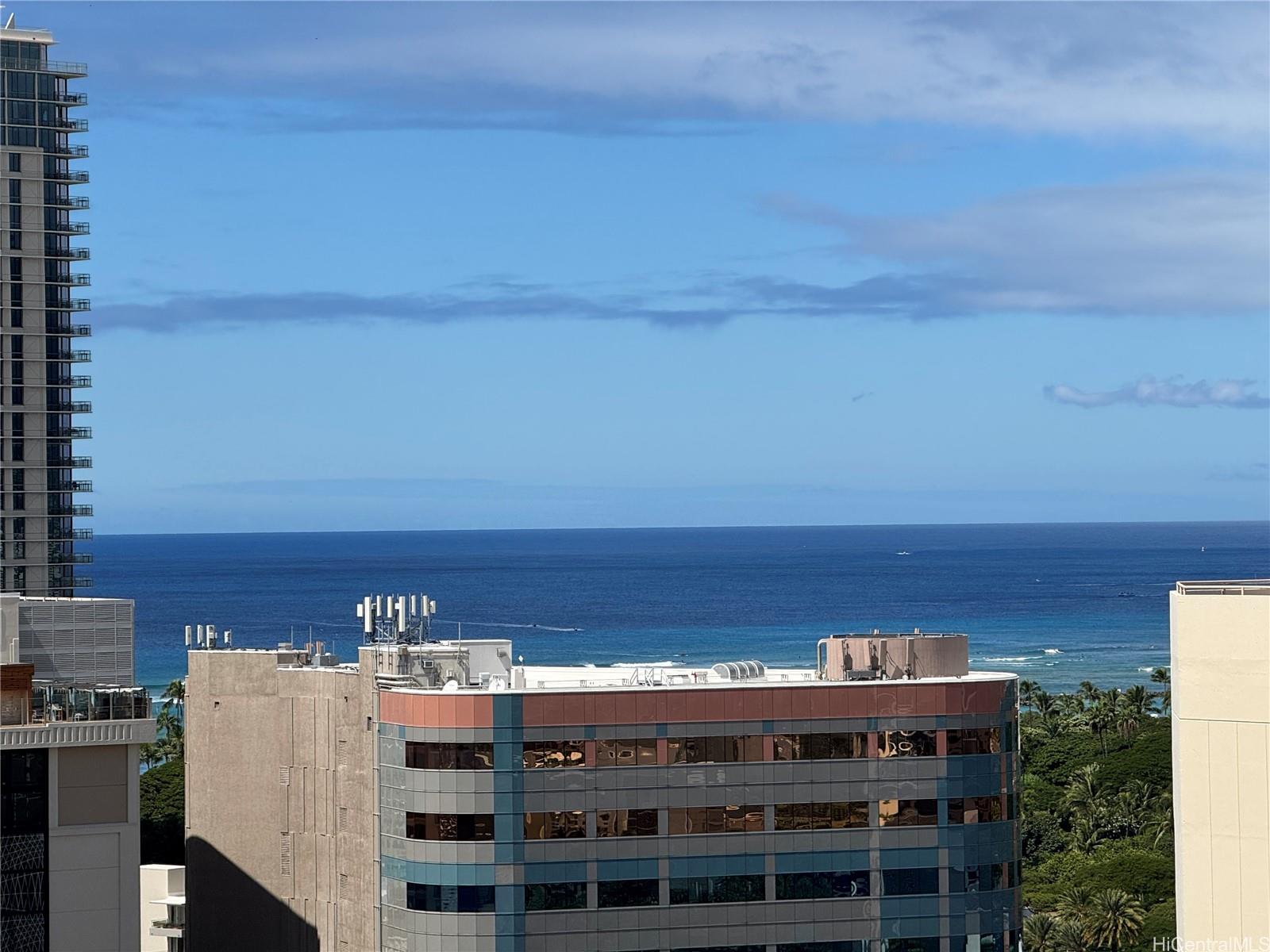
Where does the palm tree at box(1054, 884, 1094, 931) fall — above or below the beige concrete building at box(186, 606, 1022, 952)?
below

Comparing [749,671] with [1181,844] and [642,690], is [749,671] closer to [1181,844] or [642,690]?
Answer: [642,690]

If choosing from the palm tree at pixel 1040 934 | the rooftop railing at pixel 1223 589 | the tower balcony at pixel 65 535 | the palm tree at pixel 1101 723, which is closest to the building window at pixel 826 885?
the palm tree at pixel 1040 934

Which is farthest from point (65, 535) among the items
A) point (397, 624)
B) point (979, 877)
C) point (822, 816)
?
point (979, 877)

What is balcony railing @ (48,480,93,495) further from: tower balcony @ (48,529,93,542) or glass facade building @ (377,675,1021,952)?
glass facade building @ (377,675,1021,952)

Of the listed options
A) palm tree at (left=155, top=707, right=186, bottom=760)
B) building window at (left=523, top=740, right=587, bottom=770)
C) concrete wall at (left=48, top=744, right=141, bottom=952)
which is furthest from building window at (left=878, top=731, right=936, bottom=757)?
palm tree at (left=155, top=707, right=186, bottom=760)

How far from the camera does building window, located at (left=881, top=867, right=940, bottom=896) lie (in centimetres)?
7981

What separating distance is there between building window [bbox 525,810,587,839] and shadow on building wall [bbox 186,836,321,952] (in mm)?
17154

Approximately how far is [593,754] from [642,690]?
340 centimetres

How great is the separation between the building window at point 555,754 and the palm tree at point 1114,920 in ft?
155

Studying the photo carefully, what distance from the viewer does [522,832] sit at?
7862 cm

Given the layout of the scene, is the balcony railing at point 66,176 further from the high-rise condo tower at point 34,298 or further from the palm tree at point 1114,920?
the palm tree at point 1114,920

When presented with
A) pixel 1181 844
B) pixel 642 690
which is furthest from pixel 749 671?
pixel 1181 844

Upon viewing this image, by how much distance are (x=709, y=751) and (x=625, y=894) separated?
22.9ft

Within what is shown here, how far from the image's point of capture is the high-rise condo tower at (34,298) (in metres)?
164
